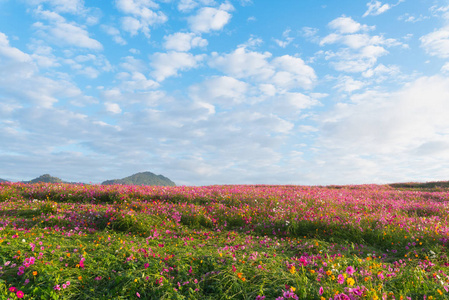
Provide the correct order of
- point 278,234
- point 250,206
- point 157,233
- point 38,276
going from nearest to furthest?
point 38,276, point 157,233, point 278,234, point 250,206

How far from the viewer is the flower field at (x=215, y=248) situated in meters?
5.38

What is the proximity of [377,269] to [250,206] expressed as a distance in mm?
8373

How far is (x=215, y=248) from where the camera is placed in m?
8.66

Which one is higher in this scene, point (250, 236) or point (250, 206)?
point (250, 206)

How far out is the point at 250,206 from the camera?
14555mm

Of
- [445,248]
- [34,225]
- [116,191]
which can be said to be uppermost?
[116,191]

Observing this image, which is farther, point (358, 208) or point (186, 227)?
point (358, 208)

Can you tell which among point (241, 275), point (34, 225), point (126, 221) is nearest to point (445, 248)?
point (241, 275)

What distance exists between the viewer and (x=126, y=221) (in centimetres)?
1084

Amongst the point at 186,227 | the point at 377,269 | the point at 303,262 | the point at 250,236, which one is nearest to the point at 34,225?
the point at 186,227

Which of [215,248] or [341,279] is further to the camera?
[215,248]

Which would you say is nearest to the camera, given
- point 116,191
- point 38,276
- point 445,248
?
point 38,276

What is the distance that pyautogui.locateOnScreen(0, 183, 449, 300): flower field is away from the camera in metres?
5.38

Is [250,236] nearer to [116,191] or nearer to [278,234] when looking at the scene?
[278,234]
